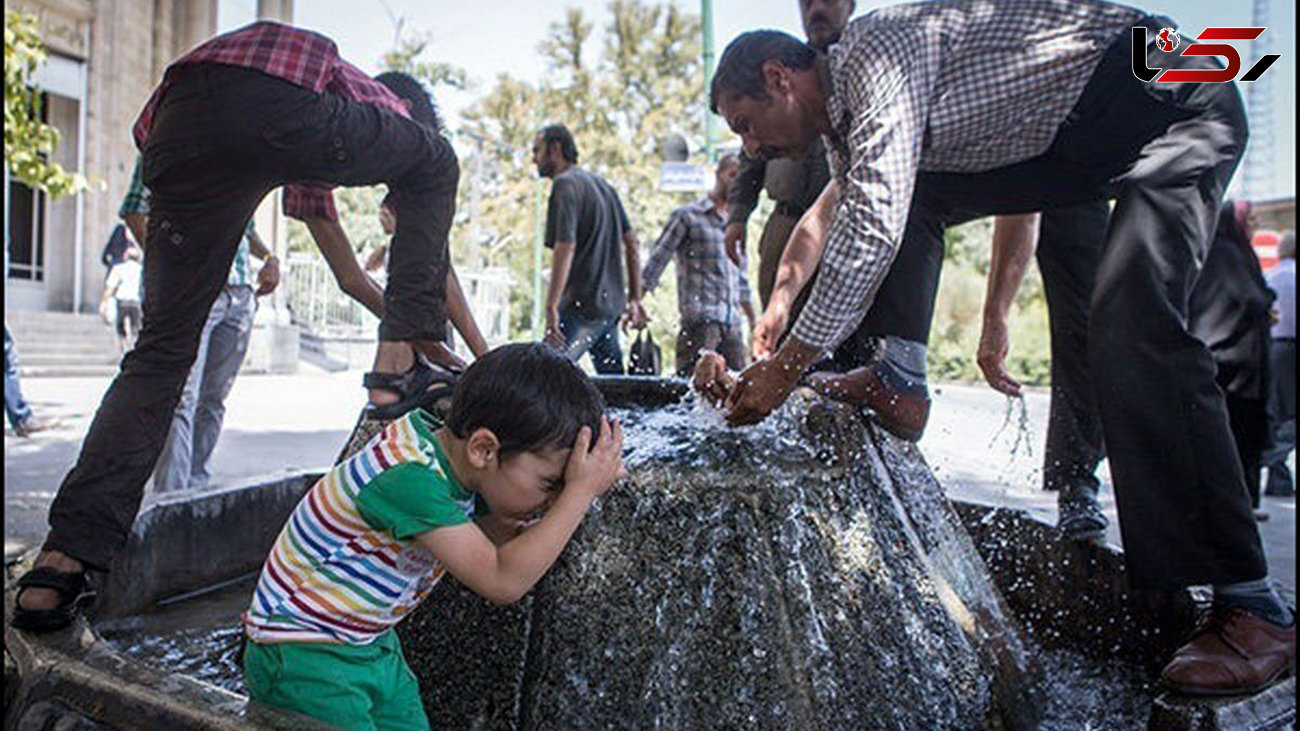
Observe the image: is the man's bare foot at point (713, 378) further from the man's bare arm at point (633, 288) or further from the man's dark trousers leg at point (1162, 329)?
the man's bare arm at point (633, 288)

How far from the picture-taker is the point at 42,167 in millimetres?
6496

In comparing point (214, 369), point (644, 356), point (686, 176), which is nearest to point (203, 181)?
point (214, 369)

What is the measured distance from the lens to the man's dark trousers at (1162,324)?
202 cm

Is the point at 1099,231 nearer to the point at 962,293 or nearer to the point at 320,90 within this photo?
the point at 320,90

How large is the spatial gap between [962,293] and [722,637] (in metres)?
23.9

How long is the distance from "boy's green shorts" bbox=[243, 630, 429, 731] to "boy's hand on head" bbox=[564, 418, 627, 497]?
1.50 feet

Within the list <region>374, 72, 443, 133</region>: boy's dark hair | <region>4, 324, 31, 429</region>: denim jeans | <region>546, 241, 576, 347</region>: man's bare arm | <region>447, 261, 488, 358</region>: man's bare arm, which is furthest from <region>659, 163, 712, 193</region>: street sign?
<region>447, 261, 488, 358</region>: man's bare arm

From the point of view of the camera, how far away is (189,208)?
2.41 m

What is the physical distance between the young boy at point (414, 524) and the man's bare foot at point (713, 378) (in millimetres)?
775

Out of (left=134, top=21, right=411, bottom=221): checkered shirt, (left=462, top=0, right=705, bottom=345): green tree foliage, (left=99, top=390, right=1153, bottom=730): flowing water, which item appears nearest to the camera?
(left=99, top=390, right=1153, bottom=730): flowing water

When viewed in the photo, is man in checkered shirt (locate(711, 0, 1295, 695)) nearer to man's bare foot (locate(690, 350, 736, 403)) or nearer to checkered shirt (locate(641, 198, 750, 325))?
man's bare foot (locate(690, 350, 736, 403))

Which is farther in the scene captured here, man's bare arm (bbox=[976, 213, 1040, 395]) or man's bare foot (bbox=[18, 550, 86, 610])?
man's bare arm (bbox=[976, 213, 1040, 395])

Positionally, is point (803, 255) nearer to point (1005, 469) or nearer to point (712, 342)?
point (712, 342)

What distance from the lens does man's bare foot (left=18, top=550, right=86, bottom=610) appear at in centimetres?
198
